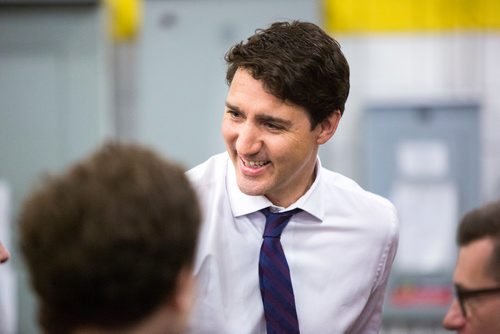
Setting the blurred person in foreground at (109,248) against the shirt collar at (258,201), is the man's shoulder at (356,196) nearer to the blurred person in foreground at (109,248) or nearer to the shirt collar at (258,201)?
the shirt collar at (258,201)

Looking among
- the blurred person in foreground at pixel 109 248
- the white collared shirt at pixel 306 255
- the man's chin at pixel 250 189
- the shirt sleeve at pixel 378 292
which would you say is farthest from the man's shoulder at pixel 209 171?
the blurred person in foreground at pixel 109 248

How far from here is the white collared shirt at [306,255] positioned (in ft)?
5.19

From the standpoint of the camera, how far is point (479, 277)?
1.38m

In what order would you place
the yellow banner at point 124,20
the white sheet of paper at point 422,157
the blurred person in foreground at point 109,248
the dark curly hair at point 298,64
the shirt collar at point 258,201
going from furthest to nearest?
the yellow banner at point 124,20 → the white sheet of paper at point 422,157 → the shirt collar at point 258,201 → the dark curly hair at point 298,64 → the blurred person in foreground at point 109,248

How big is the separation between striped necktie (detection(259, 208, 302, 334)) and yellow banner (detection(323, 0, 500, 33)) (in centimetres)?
187

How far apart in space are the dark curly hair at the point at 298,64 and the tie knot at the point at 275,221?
204mm

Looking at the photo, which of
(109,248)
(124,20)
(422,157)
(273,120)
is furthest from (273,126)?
(124,20)

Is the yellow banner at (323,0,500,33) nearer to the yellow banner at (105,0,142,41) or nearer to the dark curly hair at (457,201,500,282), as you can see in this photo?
the yellow banner at (105,0,142,41)

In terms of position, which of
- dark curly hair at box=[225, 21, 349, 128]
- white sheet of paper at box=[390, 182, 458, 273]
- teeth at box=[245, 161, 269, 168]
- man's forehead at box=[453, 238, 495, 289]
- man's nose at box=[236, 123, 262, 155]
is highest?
dark curly hair at box=[225, 21, 349, 128]

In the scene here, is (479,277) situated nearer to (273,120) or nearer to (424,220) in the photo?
(273,120)

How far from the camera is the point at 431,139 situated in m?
3.07

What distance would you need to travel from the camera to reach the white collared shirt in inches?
62.3

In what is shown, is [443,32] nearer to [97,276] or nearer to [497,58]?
[497,58]

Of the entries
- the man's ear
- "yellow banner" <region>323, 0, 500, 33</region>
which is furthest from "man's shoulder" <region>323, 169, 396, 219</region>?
"yellow banner" <region>323, 0, 500, 33</region>
